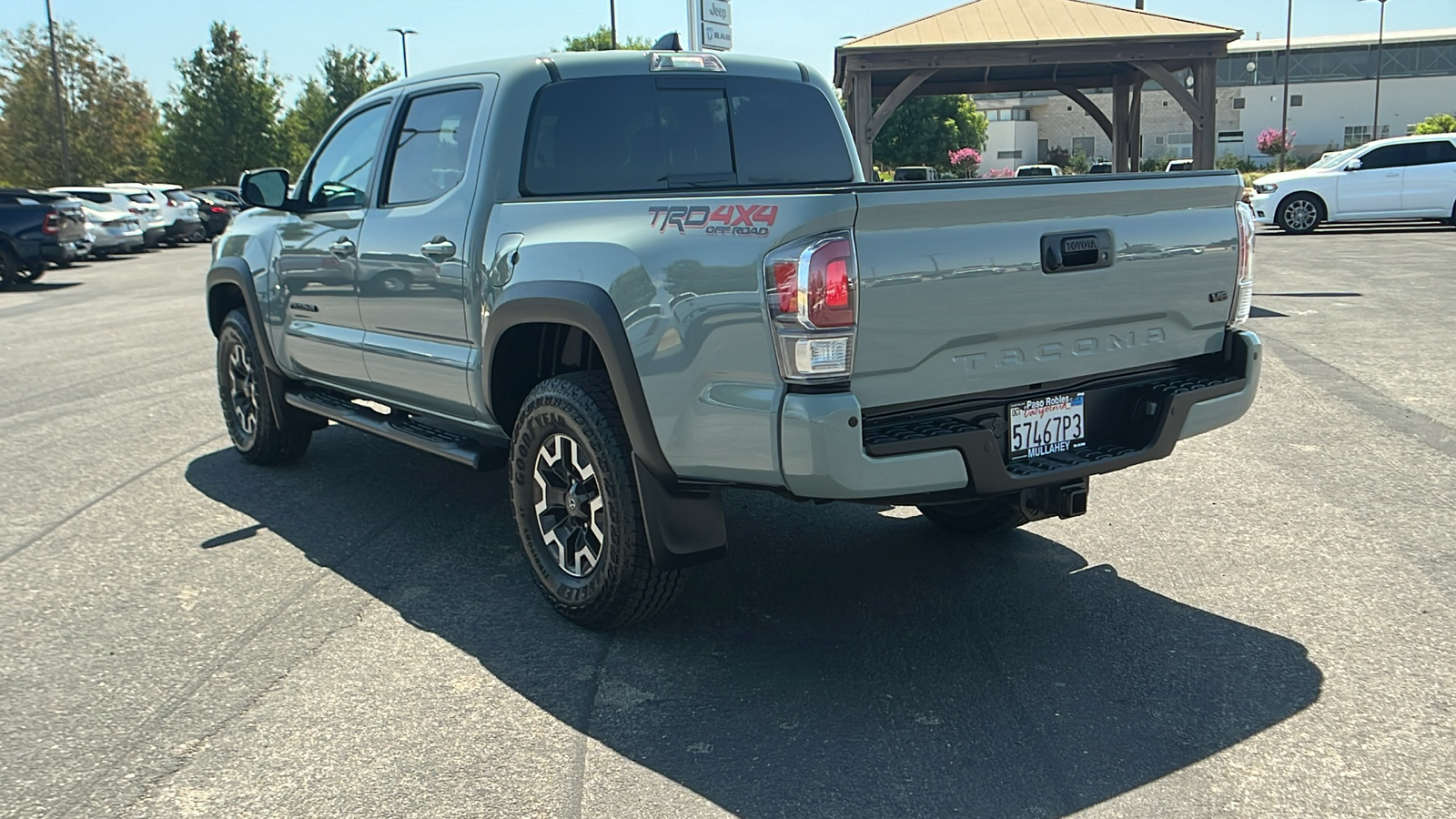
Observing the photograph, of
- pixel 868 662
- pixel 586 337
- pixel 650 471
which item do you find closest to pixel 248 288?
pixel 586 337

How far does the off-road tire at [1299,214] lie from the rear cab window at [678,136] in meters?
20.7

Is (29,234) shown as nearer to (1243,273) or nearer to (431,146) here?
(431,146)

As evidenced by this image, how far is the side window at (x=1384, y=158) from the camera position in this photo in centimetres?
2292

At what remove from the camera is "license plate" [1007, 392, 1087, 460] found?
3.98 m

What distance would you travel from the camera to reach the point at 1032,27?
1750 centimetres

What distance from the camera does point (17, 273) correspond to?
22.0 metres

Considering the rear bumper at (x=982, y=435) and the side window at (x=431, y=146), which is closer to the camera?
the rear bumper at (x=982, y=435)

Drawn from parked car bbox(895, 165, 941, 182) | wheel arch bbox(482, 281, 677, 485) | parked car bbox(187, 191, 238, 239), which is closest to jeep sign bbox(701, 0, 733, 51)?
parked car bbox(895, 165, 941, 182)

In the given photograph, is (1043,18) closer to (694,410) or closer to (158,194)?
(694,410)

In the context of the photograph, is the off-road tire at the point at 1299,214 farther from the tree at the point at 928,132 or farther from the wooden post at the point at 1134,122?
the tree at the point at 928,132

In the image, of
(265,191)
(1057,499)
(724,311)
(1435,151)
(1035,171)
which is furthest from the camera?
(1435,151)

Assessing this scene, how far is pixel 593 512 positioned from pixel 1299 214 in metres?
22.9

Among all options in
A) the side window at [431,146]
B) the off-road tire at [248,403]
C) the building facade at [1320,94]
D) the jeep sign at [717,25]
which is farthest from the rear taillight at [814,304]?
the building facade at [1320,94]

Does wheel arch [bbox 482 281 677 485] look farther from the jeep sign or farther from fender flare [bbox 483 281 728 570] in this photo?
the jeep sign
